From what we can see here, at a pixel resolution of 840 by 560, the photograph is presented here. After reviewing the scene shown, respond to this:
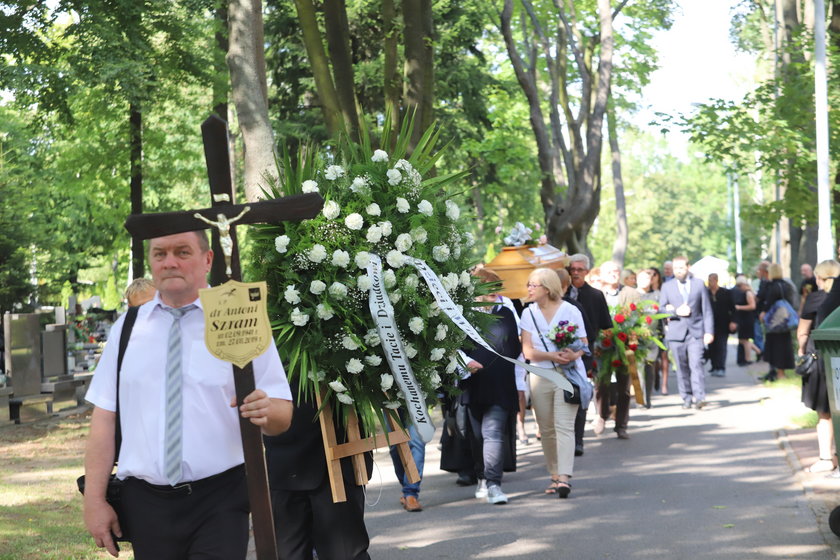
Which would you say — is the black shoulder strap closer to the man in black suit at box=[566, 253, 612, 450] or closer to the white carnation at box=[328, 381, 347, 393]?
the white carnation at box=[328, 381, 347, 393]

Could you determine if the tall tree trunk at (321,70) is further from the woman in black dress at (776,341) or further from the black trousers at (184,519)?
the woman in black dress at (776,341)

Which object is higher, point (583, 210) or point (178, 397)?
point (583, 210)

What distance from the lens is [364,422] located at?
6.38 meters

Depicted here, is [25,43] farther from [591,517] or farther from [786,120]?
[786,120]

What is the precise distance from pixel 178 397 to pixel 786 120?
19805 millimetres

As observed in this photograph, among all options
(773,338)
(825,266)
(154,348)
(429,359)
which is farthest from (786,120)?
(154,348)

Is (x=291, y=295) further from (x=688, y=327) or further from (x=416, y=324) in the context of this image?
(x=688, y=327)

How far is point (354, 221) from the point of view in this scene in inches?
248

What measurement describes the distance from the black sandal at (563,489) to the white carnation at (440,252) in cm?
438

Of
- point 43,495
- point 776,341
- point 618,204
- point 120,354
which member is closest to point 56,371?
point 43,495

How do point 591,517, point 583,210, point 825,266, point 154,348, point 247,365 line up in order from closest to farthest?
point 247,365, point 154,348, point 591,517, point 825,266, point 583,210

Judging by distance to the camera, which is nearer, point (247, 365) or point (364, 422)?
point (247, 365)

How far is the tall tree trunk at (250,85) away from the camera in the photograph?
11133 millimetres

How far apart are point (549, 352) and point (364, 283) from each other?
4780 mm
